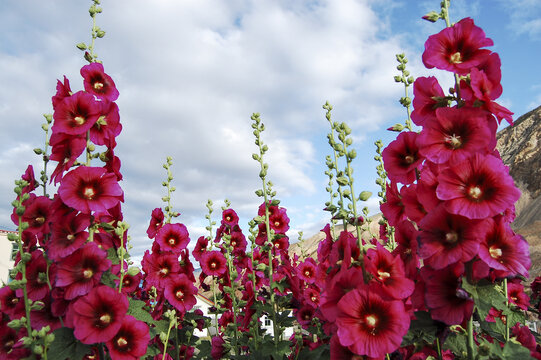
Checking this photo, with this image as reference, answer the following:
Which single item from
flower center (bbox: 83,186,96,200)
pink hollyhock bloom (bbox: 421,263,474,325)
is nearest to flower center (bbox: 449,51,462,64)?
pink hollyhock bloom (bbox: 421,263,474,325)

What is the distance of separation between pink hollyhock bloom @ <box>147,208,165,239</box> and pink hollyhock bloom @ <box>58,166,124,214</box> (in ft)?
7.48

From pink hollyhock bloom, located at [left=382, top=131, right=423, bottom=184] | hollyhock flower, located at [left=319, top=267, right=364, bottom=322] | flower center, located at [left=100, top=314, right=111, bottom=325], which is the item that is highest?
pink hollyhock bloom, located at [left=382, top=131, right=423, bottom=184]

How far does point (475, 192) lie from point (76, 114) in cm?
252

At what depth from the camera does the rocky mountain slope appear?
24809 mm

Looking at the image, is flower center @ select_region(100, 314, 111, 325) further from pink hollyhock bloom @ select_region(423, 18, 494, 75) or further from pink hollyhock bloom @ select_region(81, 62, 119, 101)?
pink hollyhock bloom @ select_region(423, 18, 494, 75)

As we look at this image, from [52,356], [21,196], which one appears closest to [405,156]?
[52,356]

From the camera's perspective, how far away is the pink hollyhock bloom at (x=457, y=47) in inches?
82.7

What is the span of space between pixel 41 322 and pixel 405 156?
263 centimetres

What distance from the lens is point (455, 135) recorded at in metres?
1.96

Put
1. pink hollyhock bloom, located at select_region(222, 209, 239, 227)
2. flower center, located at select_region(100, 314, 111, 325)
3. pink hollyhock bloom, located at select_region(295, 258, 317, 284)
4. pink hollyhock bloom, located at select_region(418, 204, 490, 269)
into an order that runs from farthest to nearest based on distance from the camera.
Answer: pink hollyhock bloom, located at select_region(222, 209, 239, 227), pink hollyhock bloom, located at select_region(295, 258, 317, 284), flower center, located at select_region(100, 314, 111, 325), pink hollyhock bloom, located at select_region(418, 204, 490, 269)

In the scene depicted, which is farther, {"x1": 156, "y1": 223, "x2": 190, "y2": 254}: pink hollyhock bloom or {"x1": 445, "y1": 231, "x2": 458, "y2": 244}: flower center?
{"x1": 156, "y1": 223, "x2": 190, "y2": 254}: pink hollyhock bloom

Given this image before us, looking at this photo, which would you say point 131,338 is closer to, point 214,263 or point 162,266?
point 162,266

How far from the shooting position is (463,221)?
1.81 meters

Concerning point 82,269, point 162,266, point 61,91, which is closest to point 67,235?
point 82,269
